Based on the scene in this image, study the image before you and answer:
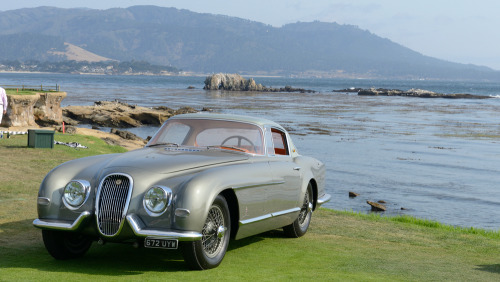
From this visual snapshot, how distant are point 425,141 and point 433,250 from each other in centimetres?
3913

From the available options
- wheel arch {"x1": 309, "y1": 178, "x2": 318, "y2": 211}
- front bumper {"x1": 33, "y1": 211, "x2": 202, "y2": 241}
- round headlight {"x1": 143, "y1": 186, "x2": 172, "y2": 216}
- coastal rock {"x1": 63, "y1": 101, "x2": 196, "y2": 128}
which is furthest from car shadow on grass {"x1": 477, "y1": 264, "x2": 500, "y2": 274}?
coastal rock {"x1": 63, "y1": 101, "x2": 196, "y2": 128}

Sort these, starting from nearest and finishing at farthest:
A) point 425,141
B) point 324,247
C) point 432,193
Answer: point 324,247, point 432,193, point 425,141

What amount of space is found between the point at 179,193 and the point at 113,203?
29.4 inches

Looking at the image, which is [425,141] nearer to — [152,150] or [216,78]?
[152,150]

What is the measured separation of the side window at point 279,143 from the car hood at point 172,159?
121 centimetres

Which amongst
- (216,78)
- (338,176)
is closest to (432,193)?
(338,176)

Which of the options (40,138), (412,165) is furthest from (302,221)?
(412,165)

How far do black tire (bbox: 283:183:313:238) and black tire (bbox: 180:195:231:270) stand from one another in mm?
2259

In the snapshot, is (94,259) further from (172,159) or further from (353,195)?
(353,195)

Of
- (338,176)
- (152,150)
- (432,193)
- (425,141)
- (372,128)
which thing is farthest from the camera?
(372,128)

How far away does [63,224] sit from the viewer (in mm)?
7602

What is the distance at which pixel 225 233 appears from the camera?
8078 millimetres

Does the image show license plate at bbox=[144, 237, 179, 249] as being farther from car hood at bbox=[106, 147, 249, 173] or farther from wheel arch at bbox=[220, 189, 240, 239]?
wheel arch at bbox=[220, 189, 240, 239]

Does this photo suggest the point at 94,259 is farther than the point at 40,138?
No
